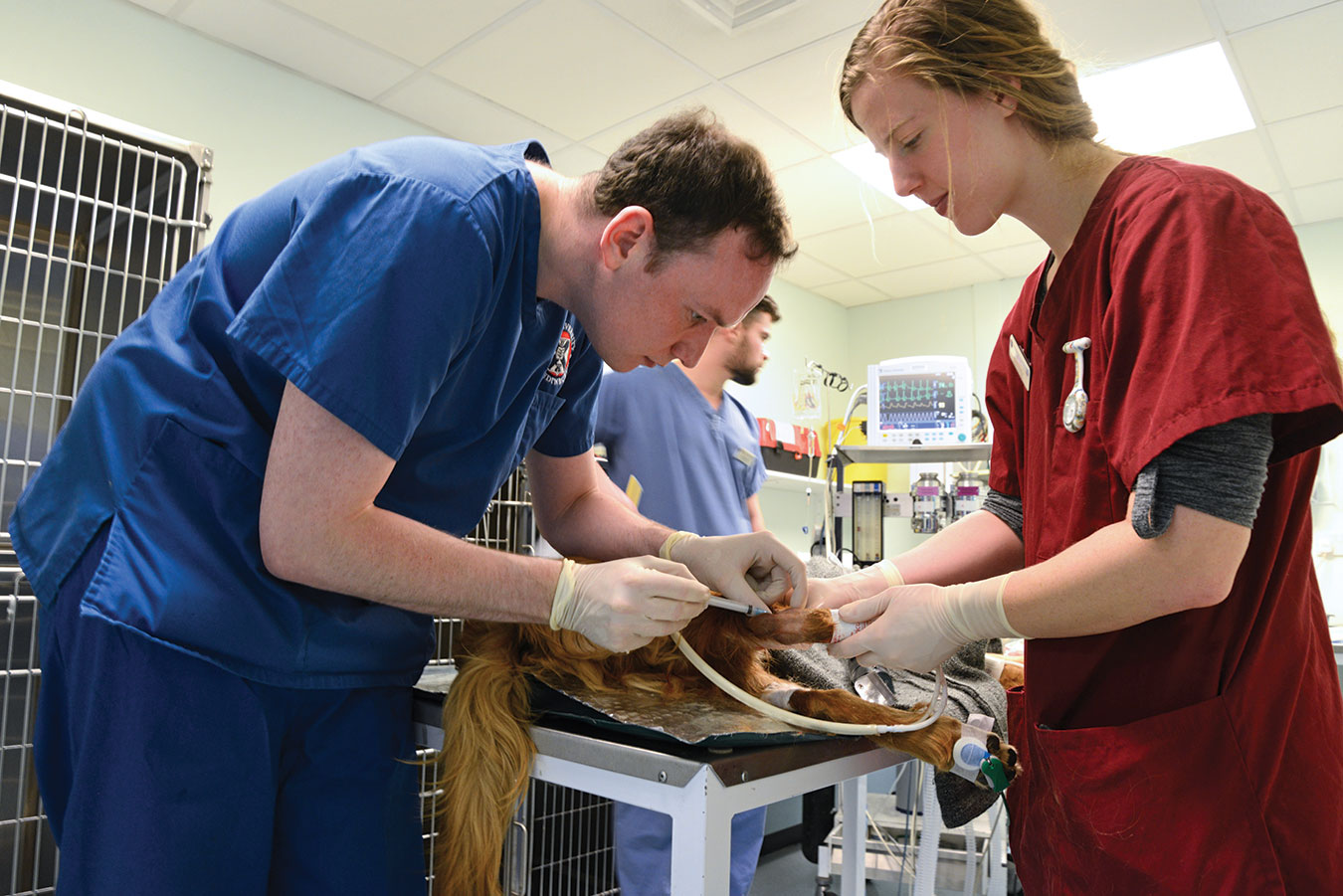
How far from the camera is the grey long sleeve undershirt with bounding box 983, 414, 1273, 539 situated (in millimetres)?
813

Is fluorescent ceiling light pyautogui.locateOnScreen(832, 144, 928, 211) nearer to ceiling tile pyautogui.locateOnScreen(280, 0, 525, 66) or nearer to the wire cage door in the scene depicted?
ceiling tile pyautogui.locateOnScreen(280, 0, 525, 66)

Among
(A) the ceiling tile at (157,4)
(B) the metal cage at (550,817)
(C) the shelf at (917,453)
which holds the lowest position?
(B) the metal cage at (550,817)

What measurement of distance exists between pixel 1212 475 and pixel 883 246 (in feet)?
15.0

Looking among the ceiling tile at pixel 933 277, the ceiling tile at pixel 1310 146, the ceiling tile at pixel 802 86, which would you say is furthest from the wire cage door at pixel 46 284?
the ceiling tile at pixel 933 277

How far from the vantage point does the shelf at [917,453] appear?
12.0 ft

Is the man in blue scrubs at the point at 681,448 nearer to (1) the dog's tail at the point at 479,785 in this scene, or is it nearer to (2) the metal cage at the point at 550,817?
(2) the metal cage at the point at 550,817

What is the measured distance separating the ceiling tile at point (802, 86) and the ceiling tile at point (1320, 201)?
240cm

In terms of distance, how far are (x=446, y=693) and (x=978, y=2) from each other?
3.66 feet

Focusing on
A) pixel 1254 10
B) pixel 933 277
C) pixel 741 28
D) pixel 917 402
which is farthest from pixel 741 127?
pixel 933 277

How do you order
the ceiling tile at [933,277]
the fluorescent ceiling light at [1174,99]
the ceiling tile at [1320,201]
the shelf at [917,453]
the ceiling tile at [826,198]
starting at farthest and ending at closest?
1. the ceiling tile at [933,277]
2. the ceiling tile at [1320,201]
3. the ceiling tile at [826,198]
4. the shelf at [917,453]
5. the fluorescent ceiling light at [1174,99]

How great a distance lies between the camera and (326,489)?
925 millimetres

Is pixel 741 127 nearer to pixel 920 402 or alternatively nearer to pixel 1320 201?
pixel 920 402

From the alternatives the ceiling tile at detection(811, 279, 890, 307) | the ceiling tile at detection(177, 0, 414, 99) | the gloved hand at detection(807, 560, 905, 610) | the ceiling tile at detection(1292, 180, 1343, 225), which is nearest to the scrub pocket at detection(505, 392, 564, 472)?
the gloved hand at detection(807, 560, 905, 610)

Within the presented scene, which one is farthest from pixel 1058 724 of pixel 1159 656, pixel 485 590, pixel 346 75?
pixel 346 75
